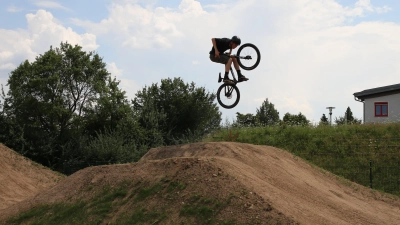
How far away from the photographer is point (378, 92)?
3388 cm

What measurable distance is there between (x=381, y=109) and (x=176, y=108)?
16728 millimetres

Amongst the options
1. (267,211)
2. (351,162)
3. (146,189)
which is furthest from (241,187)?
(351,162)

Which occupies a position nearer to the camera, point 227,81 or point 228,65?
point 228,65

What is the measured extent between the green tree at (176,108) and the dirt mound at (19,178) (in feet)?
29.7

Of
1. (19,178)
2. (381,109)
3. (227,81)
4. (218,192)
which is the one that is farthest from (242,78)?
(381,109)

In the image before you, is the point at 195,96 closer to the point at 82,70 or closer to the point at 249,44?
the point at 82,70

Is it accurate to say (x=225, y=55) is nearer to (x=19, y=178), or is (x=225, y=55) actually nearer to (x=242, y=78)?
(x=242, y=78)

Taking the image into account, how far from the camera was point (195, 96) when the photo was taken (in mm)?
32688

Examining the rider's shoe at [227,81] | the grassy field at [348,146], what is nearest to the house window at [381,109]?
the grassy field at [348,146]

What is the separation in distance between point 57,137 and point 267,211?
23.7m

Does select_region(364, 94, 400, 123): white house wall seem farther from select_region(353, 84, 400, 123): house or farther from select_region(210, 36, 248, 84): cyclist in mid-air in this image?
select_region(210, 36, 248, 84): cyclist in mid-air

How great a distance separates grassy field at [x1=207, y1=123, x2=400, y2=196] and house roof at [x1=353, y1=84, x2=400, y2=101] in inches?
278

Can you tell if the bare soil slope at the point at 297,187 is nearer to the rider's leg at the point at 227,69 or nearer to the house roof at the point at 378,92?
the rider's leg at the point at 227,69

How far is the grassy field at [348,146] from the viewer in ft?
70.3
